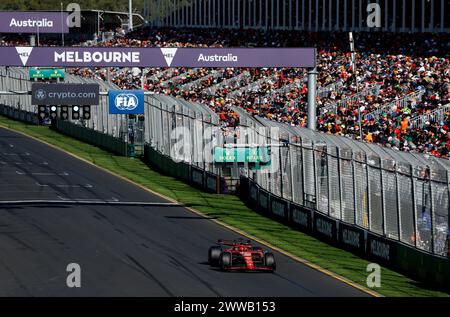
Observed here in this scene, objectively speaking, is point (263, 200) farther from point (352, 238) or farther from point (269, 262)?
point (269, 262)

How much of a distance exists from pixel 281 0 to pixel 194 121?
35366 millimetres

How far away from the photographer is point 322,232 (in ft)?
131

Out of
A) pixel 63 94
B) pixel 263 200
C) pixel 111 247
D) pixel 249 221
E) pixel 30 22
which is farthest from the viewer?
pixel 30 22

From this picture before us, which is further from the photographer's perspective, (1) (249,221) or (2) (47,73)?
(2) (47,73)

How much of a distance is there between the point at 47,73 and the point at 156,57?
30.6 metres

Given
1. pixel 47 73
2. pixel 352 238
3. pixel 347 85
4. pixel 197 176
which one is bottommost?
pixel 197 176

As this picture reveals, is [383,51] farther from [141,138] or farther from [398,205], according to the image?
[398,205]

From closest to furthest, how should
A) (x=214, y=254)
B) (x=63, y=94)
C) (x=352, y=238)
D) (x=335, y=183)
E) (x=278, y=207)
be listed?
(x=214, y=254) < (x=352, y=238) < (x=335, y=183) < (x=278, y=207) < (x=63, y=94)

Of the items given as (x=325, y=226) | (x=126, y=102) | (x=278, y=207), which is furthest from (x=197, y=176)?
(x=325, y=226)

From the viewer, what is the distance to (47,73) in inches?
3275

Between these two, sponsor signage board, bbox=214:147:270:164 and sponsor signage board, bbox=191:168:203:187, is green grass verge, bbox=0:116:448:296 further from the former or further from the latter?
sponsor signage board, bbox=214:147:270:164

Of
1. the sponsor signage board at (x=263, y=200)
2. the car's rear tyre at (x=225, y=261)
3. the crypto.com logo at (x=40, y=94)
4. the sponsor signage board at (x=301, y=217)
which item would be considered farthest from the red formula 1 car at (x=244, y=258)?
the crypto.com logo at (x=40, y=94)

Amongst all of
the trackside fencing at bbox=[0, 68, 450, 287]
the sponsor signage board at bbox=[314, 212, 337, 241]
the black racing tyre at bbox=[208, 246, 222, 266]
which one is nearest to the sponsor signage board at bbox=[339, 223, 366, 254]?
the trackside fencing at bbox=[0, 68, 450, 287]

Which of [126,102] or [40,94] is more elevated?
[40,94]
